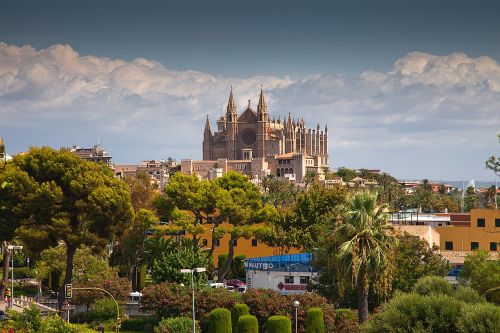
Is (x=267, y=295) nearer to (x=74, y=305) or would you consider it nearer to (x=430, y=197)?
(x=74, y=305)

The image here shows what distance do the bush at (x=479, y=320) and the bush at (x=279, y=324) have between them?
13707mm

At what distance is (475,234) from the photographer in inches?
3123

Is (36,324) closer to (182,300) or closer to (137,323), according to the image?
(182,300)

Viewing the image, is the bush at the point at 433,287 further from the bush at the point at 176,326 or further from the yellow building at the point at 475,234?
the yellow building at the point at 475,234

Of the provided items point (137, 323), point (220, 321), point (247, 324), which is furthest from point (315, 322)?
point (137, 323)

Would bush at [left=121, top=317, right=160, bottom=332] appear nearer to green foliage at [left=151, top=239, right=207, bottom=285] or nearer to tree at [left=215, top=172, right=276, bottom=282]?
green foliage at [left=151, top=239, right=207, bottom=285]

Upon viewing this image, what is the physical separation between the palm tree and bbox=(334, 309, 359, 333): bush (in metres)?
5.15

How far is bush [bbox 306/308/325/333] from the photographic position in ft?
169

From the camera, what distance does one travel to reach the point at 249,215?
79.9m

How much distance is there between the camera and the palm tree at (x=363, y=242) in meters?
45.4

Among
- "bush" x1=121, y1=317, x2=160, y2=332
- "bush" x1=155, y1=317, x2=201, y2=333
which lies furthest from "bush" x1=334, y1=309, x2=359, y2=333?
"bush" x1=121, y1=317, x2=160, y2=332

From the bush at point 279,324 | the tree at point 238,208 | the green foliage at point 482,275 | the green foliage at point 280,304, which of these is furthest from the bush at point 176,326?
the tree at point 238,208

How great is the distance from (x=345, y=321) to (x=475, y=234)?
98.8 feet

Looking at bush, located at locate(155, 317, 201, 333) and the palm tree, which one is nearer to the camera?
the palm tree
